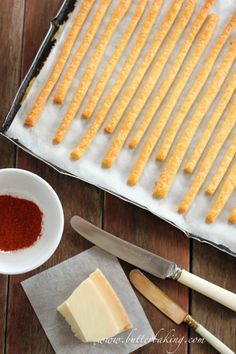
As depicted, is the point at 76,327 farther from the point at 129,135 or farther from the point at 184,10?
the point at 184,10

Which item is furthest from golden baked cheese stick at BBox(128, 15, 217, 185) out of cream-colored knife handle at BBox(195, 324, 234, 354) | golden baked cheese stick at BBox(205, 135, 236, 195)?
cream-colored knife handle at BBox(195, 324, 234, 354)

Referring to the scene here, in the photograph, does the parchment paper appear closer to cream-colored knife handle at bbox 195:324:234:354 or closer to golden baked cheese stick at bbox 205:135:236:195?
cream-colored knife handle at bbox 195:324:234:354

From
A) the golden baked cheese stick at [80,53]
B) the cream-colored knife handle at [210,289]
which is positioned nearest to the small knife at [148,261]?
the cream-colored knife handle at [210,289]

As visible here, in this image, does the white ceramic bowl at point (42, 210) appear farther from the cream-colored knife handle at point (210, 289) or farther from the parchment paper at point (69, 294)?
the cream-colored knife handle at point (210, 289)

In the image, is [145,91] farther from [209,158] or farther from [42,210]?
[42,210]

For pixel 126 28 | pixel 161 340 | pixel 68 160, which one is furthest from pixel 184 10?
pixel 161 340

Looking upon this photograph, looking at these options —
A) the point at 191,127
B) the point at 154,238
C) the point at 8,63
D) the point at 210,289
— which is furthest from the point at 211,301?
the point at 8,63
